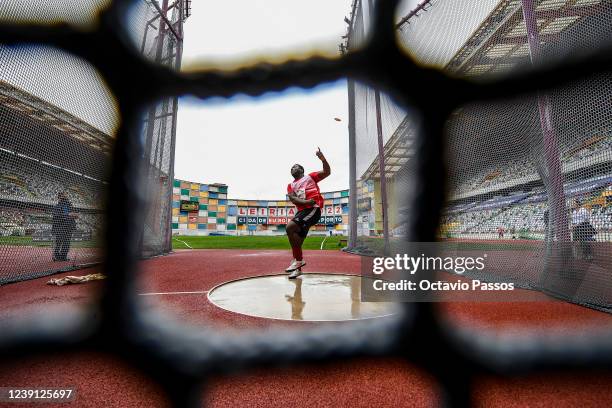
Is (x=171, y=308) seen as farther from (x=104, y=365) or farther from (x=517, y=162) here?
(x=517, y=162)

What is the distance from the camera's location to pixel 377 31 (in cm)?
98

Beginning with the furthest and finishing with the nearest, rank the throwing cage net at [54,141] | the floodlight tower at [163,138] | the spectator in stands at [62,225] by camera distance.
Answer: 1. the floodlight tower at [163,138]
2. the spectator in stands at [62,225]
3. the throwing cage net at [54,141]

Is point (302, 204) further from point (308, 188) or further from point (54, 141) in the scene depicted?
point (54, 141)

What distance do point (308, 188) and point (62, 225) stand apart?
99.6 inches

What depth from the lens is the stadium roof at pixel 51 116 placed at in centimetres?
134

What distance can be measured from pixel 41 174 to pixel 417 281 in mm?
2668

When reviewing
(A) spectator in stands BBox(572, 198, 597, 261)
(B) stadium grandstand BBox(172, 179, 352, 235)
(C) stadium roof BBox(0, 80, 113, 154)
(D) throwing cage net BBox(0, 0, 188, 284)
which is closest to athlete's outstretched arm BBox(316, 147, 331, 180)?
(D) throwing cage net BBox(0, 0, 188, 284)

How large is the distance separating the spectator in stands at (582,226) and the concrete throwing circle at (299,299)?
4.21 ft

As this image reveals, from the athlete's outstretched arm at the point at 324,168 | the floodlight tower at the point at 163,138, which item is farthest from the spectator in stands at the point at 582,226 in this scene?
the floodlight tower at the point at 163,138

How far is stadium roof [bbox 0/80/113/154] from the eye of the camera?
1340 mm

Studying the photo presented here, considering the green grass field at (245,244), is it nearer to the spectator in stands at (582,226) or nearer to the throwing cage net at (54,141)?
the throwing cage net at (54,141)

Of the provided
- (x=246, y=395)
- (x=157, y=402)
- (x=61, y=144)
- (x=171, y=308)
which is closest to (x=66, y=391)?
(x=157, y=402)

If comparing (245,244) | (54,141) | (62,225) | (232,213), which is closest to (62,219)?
(62,225)

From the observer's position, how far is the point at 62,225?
8.34 feet
